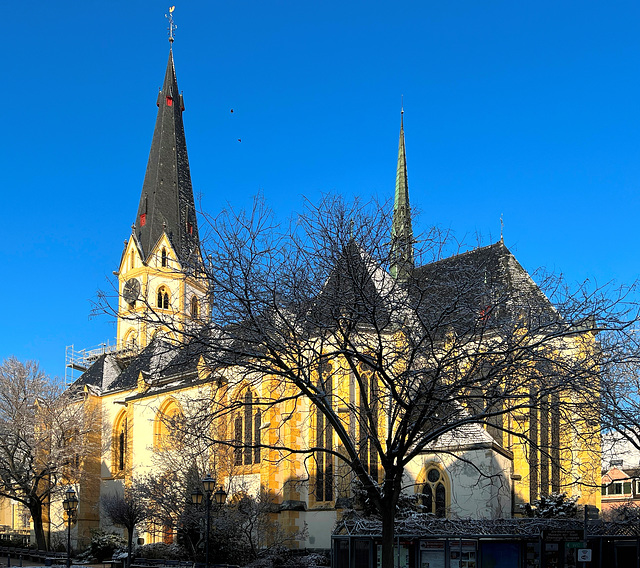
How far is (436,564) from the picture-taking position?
53.2 feet

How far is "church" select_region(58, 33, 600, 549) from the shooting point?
13117 mm

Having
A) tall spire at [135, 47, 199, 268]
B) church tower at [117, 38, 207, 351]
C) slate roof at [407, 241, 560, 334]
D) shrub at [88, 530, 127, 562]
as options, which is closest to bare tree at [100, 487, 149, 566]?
shrub at [88, 530, 127, 562]

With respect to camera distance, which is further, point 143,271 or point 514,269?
point 143,271

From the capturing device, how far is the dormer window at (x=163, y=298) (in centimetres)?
5978

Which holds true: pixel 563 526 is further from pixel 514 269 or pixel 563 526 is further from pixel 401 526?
pixel 514 269

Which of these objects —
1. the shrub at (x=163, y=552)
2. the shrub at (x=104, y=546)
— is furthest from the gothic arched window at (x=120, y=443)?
the shrub at (x=163, y=552)

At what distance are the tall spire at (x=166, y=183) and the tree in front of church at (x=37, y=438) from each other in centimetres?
1444

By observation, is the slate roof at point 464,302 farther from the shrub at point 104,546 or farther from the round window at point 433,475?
the shrub at point 104,546

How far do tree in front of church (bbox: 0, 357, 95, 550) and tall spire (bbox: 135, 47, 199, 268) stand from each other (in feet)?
47.4

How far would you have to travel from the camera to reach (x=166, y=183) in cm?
6266

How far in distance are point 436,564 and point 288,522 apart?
1923cm

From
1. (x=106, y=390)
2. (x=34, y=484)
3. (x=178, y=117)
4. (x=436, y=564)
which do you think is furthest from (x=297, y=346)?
(x=178, y=117)

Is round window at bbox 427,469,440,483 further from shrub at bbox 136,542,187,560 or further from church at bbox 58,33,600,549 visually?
shrub at bbox 136,542,187,560

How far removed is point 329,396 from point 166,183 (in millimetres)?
48554
